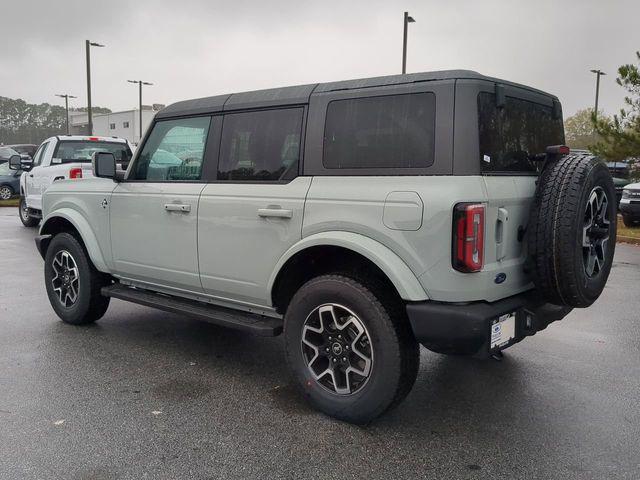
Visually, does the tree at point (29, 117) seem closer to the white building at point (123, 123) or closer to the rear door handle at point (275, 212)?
the white building at point (123, 123)

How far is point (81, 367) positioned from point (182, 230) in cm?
126

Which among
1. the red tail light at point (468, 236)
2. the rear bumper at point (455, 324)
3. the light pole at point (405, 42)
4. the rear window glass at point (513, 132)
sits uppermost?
the light pole at point (405, 42)

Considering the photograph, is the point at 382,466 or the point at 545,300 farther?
the point at 545,300

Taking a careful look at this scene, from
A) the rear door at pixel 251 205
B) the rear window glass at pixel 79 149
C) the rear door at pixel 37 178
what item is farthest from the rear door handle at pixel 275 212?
the rear door at pixel 37 178

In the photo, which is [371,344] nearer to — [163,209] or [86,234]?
[163,209]

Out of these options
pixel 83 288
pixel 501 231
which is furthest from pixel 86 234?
pixel 501 231

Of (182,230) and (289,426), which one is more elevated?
(182,230)

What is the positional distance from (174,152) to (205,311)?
4.19ft

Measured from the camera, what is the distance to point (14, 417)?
3.38 metres

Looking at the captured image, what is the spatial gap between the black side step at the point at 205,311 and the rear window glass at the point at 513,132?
1.69 m

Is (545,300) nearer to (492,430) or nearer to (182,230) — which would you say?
(492,430)

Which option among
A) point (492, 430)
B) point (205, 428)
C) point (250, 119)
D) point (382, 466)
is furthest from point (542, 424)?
point (250, 119)

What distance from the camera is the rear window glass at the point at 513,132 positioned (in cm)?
310

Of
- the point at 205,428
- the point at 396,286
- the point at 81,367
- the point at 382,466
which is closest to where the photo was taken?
the point at 382,466
